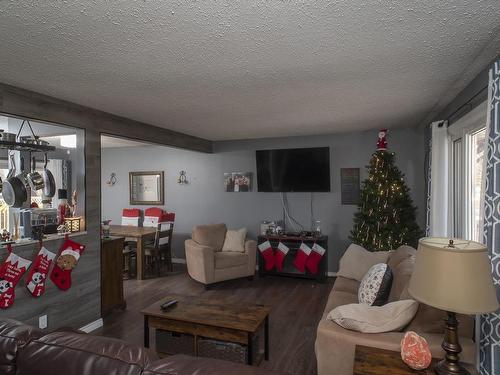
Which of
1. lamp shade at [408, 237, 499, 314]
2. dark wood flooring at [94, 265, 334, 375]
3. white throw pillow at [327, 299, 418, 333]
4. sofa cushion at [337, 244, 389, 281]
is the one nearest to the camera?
lamp shade at [408, 237, 499, 314]

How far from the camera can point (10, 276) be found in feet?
8.70

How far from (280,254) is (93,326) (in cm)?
286

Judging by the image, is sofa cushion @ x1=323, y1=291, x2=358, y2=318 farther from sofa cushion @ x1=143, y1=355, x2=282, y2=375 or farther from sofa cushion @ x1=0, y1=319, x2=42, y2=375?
sofa cushion @ x1=0, y1=319, x2=42, y2=375

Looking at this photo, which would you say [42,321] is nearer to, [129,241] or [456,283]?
[129,241]

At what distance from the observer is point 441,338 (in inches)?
74.9

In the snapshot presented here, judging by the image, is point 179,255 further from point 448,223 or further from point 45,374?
point 45,374

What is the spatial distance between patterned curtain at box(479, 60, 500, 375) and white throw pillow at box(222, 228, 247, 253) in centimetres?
375

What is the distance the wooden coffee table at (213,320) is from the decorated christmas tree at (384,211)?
225 centimetres

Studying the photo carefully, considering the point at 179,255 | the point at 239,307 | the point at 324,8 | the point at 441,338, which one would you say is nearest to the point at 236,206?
the point at 179,255

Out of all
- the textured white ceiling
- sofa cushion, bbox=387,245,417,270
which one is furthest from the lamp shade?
sofa cushion, bbox=387,245,417,270

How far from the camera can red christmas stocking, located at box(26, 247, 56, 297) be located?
9.22 feet

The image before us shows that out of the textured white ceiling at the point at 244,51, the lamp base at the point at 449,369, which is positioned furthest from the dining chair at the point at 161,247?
the lamp base at the point at 449,369

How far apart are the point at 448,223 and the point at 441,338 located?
5.96ft

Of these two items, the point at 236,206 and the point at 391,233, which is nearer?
the point at 391,233
